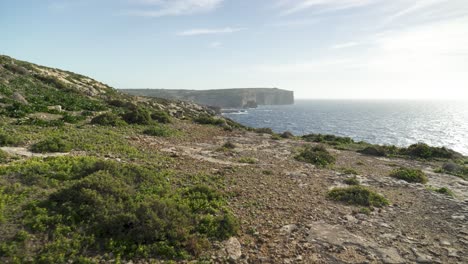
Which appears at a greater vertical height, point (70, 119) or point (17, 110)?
point (17, 110)

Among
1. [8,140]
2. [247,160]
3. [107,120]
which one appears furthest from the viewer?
[107,120]

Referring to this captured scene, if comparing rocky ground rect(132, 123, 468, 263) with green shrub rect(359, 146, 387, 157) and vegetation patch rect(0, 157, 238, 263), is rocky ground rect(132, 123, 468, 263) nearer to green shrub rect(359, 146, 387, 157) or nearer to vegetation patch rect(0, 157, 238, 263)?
vegetation patch rect(0, 157, 238, 263)

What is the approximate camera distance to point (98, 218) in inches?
288

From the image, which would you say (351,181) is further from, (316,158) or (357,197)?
(316,158)

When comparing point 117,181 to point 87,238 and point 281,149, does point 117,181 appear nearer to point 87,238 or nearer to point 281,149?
point 87,238

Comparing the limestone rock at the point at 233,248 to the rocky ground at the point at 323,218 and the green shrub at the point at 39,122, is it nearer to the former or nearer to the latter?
the rocky ground at the point at 323,218

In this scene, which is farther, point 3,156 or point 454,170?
point 454,170

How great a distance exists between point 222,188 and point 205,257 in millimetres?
5152

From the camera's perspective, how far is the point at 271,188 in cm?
1307

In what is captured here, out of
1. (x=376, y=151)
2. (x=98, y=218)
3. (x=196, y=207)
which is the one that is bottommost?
(x=376, y=151)

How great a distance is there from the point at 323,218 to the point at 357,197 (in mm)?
3053

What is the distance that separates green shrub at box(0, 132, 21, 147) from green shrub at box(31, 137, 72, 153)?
0.88 metres

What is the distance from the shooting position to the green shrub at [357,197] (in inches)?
477

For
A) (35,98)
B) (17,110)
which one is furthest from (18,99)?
(17,110)
